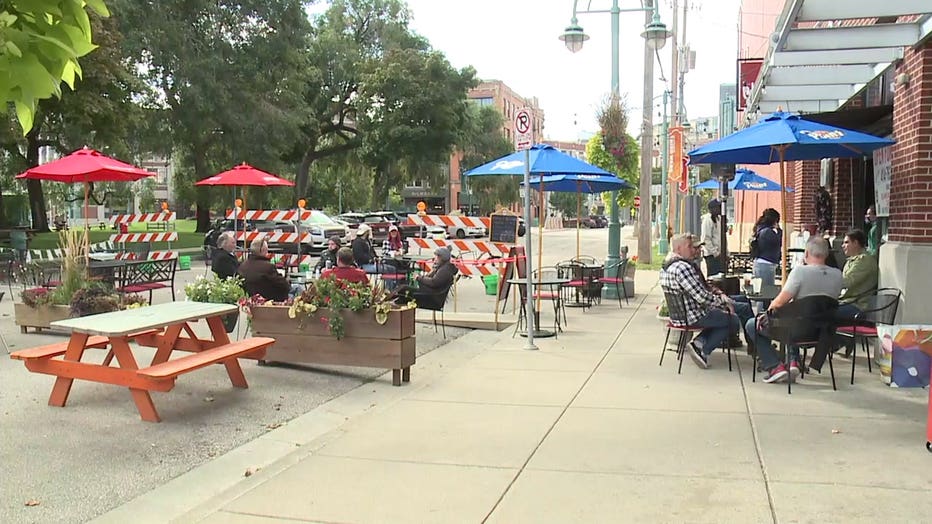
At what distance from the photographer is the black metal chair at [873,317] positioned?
712 centimetres

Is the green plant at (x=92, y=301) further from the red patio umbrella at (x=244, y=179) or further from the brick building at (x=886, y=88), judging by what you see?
the brick building at (x=886, y=88)

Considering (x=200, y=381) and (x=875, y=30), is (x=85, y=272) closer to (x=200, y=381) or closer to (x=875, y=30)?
(x=200, y=381)

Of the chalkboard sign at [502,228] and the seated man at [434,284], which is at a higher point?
the chalkboard sign at [502,228]

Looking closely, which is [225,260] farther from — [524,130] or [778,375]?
[778,375]

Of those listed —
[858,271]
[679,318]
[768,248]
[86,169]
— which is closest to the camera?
[679,318]

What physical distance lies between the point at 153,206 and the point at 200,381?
319ft

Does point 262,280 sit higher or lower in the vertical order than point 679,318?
higher

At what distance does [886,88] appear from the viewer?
9680mm

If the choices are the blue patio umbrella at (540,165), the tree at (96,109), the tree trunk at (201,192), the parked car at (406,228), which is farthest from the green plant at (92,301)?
the tree trunk at (201,192)

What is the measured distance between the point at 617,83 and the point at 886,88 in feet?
27.6

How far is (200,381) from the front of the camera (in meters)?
7.38

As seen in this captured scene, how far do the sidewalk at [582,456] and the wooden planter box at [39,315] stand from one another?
183 inches

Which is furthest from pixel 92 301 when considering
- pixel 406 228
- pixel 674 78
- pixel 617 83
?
pixel 406 228

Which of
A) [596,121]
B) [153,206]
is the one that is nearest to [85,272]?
[596,121]
